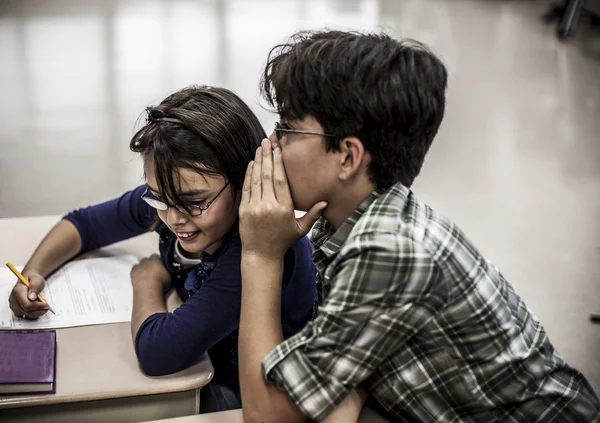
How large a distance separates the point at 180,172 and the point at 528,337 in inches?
28.2

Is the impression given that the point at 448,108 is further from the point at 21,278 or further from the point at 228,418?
the point at 228,418

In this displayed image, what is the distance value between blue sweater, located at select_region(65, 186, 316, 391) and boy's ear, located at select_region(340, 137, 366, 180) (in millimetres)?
300

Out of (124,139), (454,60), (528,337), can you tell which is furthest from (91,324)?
(454,60)

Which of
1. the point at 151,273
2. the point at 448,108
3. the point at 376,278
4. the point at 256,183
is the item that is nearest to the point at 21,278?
the point at 151,273

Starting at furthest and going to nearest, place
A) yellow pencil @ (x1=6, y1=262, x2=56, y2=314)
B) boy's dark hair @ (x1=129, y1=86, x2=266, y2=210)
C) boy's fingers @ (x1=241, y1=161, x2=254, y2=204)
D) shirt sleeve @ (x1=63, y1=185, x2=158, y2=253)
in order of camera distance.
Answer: shirt sleeve @ (x1=63, y1=185, x2=158, y2=253) → yellow pencil @ (x1=6, y1=262, x2=56, y2=314) → boy's dark hair @ (x1=129, y1=86, x2=266, y2=210) → boy's fingers @ (x1=241, y1=161, x2=254, y2=204)

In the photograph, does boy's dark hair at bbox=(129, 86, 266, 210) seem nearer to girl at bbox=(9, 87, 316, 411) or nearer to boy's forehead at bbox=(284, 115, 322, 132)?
girl at bbox=(9, 87, 316, 411)

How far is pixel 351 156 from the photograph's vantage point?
127cm

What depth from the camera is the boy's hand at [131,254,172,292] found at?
1.67 m

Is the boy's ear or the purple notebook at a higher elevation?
the boy's ear

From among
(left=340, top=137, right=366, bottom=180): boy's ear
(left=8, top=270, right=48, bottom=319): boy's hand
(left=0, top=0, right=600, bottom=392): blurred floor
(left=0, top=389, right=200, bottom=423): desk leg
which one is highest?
(left=340, top=137, right=366, bottom=180): boy's ear

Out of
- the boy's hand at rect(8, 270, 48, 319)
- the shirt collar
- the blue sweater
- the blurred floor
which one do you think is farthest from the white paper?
the blurred floor

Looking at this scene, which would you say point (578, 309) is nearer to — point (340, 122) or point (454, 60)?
point (340, 122)

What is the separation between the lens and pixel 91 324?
155 centimetres

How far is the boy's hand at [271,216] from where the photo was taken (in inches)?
52.3
